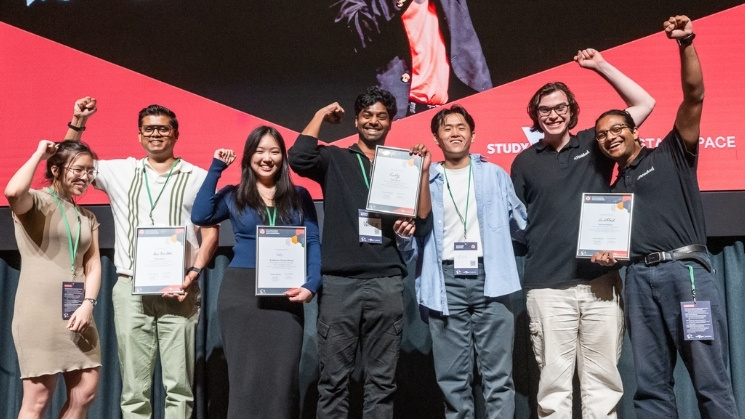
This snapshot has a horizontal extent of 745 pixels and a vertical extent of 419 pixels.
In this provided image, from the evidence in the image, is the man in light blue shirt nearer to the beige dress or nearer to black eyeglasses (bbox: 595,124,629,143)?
black eyeglasses (bbox: 595,124,629,143)

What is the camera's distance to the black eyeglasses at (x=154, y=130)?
3018 millimetres

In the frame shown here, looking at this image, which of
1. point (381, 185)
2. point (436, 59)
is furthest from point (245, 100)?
point (381, 185)

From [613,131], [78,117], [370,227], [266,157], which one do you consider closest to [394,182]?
[370,227]

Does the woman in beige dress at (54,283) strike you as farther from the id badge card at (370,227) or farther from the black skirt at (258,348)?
the id badge card at (370,227)

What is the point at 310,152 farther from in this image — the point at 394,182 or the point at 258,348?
the point at 258,348

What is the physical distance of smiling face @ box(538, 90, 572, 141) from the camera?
9.58 feet

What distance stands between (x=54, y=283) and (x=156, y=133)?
0.84 metres

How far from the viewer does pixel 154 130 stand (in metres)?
3.02

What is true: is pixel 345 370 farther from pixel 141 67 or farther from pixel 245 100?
pixel 141 67

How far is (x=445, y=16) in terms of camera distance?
367 centimetres

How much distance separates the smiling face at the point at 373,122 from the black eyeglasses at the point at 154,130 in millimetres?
936

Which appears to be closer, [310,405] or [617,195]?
[617,195]

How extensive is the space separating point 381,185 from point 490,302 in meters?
0.74

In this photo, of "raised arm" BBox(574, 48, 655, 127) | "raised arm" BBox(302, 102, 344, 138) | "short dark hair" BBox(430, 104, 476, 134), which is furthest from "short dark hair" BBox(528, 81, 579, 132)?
"raised arm" BBox(302, 102, 344, 138)
